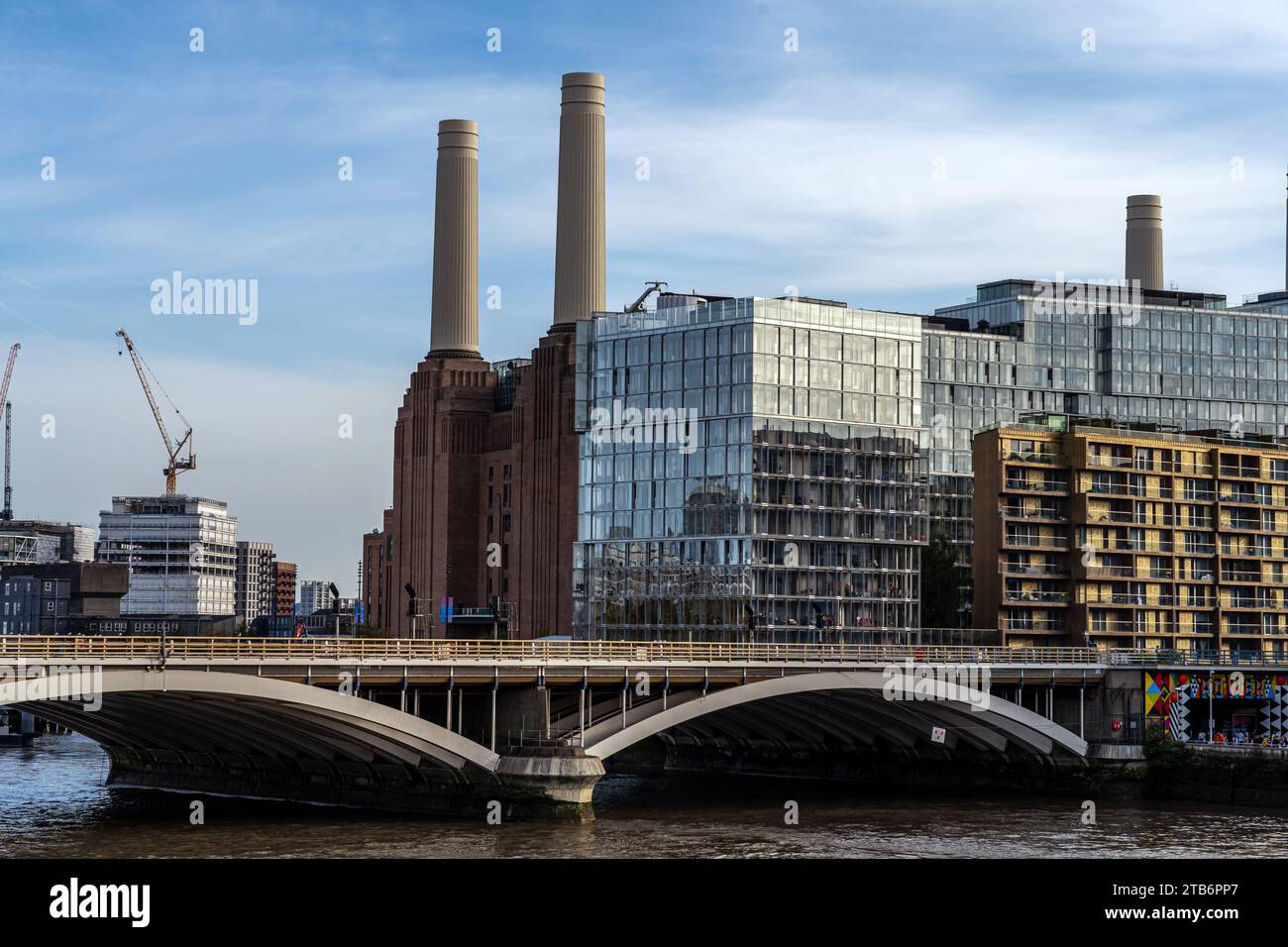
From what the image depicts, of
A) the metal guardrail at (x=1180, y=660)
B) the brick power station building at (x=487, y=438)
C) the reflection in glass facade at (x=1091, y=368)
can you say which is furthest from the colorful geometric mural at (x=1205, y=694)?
the brick power station building at (x=487, y=438)

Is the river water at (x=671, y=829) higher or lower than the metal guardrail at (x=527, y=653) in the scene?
lower

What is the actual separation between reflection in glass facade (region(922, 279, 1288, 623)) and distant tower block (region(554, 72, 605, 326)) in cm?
3048

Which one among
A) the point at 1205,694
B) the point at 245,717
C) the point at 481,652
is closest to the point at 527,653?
the point at 481,652

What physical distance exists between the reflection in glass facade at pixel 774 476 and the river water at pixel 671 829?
32.9 meters

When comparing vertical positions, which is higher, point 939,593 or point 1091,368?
point 1091,368

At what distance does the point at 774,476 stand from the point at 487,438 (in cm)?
5458

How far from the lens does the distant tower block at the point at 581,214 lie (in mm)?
157250

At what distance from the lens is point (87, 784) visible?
93.6 meters

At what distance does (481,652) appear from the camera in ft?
246

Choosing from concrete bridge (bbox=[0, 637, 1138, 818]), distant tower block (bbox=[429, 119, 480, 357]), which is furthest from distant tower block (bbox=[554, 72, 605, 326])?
concrete bridge (bbox=[0, 637, 1138, 818])

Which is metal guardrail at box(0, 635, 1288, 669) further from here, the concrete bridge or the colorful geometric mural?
the colorful geometric mural

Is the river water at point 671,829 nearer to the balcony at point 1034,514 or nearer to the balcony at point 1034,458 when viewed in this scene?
the balcony at point 1034,514

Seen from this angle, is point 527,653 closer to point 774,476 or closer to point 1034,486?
point 774,476

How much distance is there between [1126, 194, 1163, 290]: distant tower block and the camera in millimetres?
194125
